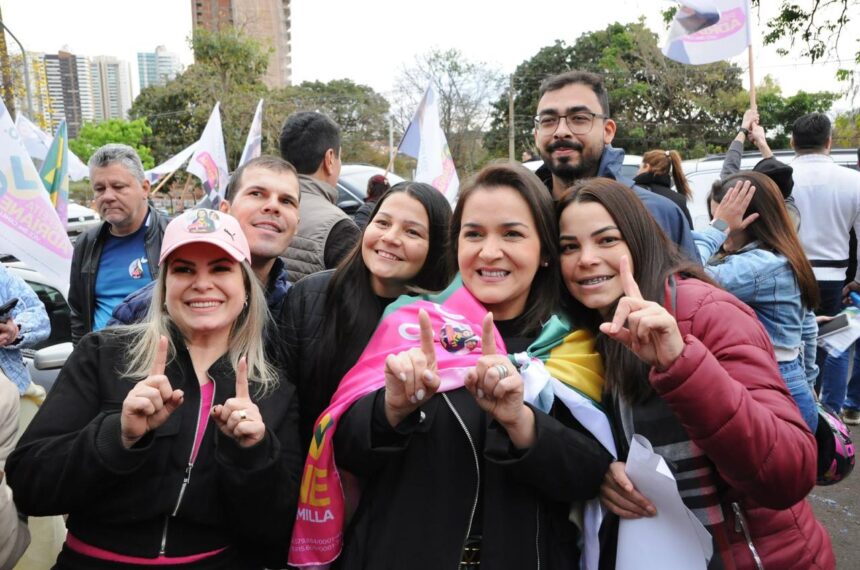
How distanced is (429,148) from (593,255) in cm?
444

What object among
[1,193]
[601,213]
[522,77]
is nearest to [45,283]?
[1,193]

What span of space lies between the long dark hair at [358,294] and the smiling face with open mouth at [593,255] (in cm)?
47

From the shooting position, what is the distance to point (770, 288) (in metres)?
3.13

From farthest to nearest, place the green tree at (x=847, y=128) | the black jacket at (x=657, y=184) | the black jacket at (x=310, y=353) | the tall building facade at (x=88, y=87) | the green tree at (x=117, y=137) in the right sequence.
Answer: the tall building facade at (x=88, y=87), the green tree at (x=117, y=137), the green tree at (x=847, y=128), the black jacket at (x=657, y=184), the black jacket at (x=310, y=353)

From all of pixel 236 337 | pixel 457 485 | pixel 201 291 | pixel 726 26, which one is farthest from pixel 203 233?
pixel 726 26

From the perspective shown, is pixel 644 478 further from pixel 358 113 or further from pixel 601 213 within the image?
pixel 358 113

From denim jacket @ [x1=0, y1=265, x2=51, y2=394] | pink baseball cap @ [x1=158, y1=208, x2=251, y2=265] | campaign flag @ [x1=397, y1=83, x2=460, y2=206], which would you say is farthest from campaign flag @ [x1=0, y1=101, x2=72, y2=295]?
campaign flag @ [x1=397, y1=83, x2=460, y2=206]

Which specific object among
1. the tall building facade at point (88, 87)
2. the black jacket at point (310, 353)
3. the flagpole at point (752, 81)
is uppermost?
the tall building facade at point (88, 87)

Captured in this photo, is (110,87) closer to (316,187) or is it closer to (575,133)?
(316,187)

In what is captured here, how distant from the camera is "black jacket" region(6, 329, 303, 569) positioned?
1.84m

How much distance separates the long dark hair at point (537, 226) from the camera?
209 centimetres

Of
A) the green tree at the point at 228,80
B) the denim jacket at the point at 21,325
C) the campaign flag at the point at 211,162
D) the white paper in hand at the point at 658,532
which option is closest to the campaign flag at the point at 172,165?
the campaign flag at the point at 211,162

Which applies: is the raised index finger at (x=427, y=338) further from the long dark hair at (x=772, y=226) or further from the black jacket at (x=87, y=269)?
the black jacket at (x=87, y=269)

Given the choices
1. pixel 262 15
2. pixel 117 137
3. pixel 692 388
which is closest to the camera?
pixel 692 388
